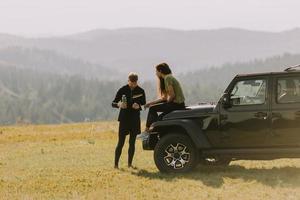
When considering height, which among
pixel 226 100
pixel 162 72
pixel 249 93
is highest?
pixel 162 72

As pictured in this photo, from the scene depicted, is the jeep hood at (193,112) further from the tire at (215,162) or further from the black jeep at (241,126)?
the tire at (215,162)

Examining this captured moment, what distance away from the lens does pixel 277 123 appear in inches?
482

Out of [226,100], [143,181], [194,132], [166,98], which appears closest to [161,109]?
[166,98]

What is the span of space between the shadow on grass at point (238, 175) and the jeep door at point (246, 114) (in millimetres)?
757

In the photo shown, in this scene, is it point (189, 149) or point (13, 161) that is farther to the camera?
point (13, 161)

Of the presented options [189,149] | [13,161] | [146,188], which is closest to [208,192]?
[146,188]

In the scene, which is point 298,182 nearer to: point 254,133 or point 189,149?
point 254,133

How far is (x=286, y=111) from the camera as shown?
1216 cm

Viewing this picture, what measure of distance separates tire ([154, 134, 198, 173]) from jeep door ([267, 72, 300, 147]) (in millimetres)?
1931

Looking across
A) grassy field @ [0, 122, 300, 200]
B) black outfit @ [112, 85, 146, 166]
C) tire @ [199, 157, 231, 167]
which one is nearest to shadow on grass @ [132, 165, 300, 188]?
grassy field @ [0, 122, 300, 200]

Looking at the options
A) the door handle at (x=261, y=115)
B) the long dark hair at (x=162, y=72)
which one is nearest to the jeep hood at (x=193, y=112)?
the long dark hair at (x=162, y=72)

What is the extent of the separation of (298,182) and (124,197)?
3720 millimetres

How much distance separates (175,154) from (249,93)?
91.7 inches

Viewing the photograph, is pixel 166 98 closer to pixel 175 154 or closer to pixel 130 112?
pixel 130 112
